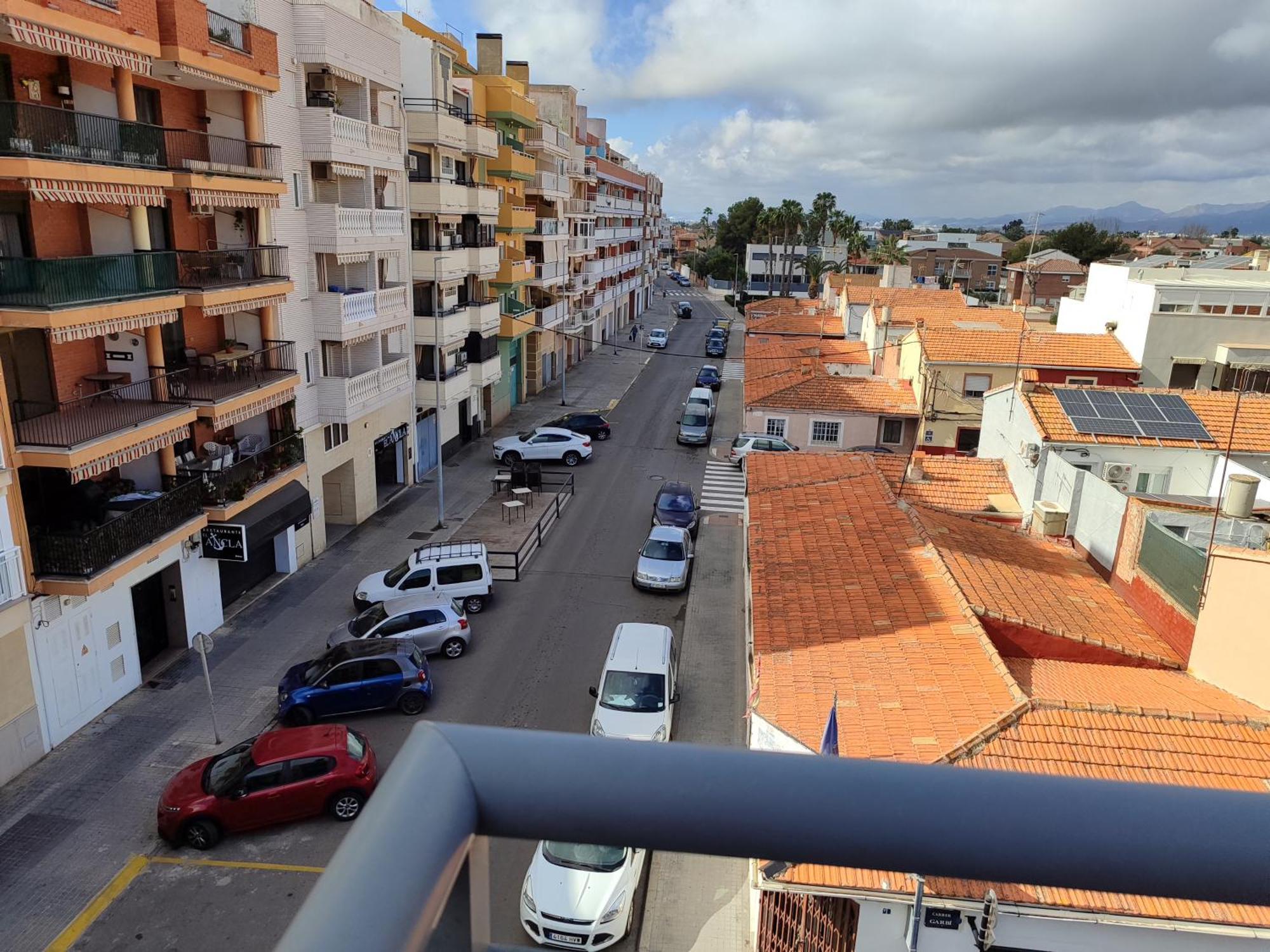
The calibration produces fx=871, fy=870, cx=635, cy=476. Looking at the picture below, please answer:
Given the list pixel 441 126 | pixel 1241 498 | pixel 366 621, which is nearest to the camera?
pixel 1241 498

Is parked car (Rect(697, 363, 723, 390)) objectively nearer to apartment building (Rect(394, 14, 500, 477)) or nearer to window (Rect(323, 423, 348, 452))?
apartment building (Rect(394, 14, 500, 477))

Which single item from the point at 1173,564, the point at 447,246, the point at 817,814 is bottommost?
the point at 1173,564

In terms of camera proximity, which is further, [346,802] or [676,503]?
[676,503]

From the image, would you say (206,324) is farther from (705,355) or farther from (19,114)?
(705,355)

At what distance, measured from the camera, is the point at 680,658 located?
20.2 metres

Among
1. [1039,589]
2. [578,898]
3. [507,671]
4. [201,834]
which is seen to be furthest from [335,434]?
[1039,589]

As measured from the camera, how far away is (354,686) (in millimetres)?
17031

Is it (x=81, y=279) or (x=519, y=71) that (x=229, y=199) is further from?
A: (x=519, y=71)

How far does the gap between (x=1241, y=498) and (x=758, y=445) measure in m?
19.6

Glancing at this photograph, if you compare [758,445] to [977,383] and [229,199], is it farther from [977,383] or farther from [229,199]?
[229,199]

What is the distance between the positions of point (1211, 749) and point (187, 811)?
46.5ft

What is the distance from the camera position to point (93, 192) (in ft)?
49.8

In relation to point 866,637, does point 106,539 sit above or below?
above

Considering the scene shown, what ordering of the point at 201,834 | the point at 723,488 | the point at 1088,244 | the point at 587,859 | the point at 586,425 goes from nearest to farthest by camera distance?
1. the point at 587,859
2. the point at 201,834
3. the point at 723,488
4. the point at 586,425
5. the point at 1088,244
